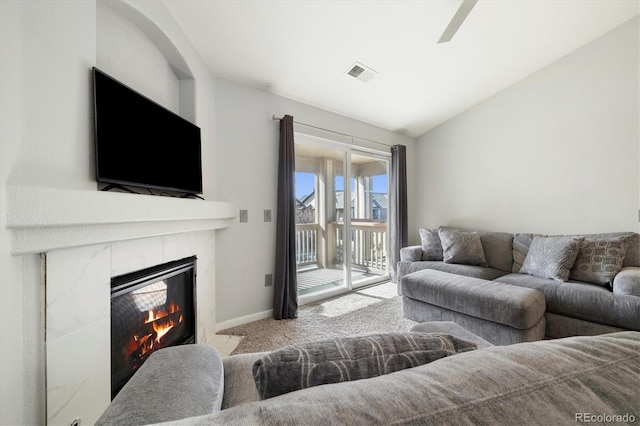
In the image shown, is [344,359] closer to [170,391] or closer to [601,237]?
[170,391]

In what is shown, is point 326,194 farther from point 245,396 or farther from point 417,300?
point 245,396

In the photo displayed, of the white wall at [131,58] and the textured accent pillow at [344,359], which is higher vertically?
the white wall at [131,58]

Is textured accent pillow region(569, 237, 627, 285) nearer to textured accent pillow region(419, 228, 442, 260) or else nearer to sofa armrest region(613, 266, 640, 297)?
sofa armrest region(613, 266, 640, 297)

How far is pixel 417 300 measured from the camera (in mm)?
2408

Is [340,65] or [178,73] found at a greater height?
[340,65]

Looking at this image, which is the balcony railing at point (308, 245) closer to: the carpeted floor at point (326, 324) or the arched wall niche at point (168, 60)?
the carpeted floor at point (326, 324)

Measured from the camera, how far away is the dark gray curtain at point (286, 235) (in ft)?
8.68

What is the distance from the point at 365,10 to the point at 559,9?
1860 millimetres

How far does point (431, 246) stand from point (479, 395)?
3.30 m

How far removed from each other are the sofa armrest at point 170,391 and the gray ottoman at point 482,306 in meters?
1.99

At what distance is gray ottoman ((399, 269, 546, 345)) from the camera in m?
1.79

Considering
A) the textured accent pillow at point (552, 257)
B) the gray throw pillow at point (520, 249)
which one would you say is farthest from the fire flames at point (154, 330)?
the gray throw pillow at point (520, 249)

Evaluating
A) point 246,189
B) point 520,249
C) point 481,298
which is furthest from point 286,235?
point 520,249

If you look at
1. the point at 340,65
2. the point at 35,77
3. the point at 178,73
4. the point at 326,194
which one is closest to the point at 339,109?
the point at 340,65
